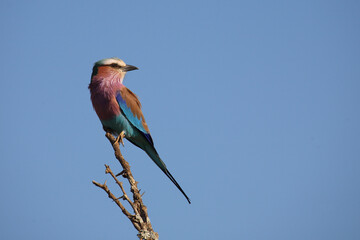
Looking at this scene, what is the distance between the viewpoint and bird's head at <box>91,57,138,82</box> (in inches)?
245

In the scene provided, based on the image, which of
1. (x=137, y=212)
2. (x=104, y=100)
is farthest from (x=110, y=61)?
(x=137, y=212)

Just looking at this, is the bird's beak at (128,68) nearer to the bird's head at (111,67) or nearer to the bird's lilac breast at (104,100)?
the bird's head at (111,67)

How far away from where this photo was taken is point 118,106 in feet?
19.5

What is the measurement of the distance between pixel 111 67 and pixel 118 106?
662mm

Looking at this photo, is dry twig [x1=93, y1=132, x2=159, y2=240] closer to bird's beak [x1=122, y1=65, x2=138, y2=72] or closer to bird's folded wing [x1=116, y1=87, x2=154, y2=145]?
bird's folded wing [x1=116, y1=87, x2=154, y2=145]

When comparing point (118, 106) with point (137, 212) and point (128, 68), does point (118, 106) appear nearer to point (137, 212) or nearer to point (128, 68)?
point (128, 68)

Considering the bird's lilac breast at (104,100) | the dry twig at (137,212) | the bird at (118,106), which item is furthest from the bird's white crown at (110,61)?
the dry twig at (137,212)

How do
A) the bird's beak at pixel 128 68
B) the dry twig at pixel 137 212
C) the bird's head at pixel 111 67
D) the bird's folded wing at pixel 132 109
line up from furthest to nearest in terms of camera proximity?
the bird's beak at pixel 128 68 < the bird's head at pixel 111 67 < the bird's folded wing at pixel 132 109 < the dry twig at pixel 137 212

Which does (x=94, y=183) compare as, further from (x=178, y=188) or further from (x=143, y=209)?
(x=178, y=188)

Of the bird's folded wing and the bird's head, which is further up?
the bird's head

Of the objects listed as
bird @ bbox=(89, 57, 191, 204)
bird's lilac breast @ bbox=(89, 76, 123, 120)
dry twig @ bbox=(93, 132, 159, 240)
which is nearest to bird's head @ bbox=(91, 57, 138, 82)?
bird @ bbox=(89, 57, 191, 204)

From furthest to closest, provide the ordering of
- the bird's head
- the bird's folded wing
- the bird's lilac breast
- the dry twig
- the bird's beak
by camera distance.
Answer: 1. the bird's beak
2. the bird's head
3. the bird's folded wing
4. the bird's lilac breast
5. the dry twig

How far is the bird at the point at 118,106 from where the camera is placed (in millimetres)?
5930

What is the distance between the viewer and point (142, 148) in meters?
6.36
